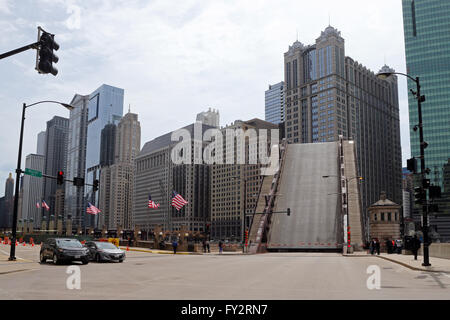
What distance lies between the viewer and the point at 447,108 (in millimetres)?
156250

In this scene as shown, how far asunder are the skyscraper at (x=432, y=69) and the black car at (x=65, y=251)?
15081 centimetres

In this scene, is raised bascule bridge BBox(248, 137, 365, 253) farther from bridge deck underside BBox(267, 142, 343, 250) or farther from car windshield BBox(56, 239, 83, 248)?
car windshield BBox(56, 239, 83, 248)

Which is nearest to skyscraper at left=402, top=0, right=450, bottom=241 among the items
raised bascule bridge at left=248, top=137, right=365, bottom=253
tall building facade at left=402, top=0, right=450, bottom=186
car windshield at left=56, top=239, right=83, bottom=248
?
tall building facade at left=402, top=0, right=450, bottom=186

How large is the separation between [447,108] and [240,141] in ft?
274

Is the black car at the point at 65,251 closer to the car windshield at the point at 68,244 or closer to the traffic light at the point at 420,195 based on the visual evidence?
the car windshield at the point at 68,244

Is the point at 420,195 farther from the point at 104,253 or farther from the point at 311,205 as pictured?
the point at 311,205

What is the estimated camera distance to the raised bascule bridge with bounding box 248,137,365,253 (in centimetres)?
5047

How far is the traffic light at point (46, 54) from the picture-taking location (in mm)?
15172

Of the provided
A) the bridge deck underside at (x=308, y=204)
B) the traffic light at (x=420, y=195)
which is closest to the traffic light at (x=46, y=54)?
the traffic light at (x=420, y=195)

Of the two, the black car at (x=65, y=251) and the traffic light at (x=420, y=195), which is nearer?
the traffic light at (x=420, y=195)

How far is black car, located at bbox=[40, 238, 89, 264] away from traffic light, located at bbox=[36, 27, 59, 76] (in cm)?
1172
